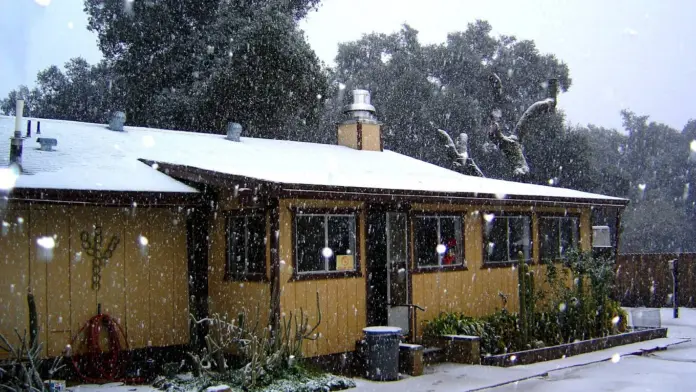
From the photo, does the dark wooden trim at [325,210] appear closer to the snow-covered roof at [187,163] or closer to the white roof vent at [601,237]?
the snow-covered roof at [187,163]

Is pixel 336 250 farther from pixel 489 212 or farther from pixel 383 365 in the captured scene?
pixel 489 212

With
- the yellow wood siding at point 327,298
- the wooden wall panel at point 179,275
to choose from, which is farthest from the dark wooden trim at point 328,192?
the wooden wall panel at point 179,275

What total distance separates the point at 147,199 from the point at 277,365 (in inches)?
122

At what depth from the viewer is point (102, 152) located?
13445 millimetres

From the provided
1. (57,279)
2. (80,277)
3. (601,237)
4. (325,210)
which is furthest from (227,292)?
(601,237)

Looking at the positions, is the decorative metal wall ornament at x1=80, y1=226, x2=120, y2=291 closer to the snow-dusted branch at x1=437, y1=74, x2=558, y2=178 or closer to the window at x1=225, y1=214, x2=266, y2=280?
the window at x1=225, y1=214, x2=266, y2=280

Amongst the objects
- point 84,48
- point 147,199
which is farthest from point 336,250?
point 84,48

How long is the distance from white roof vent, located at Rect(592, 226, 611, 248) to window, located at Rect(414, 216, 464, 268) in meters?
5.97

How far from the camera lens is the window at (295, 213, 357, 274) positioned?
12.2 m

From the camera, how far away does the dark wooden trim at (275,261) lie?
444 inches

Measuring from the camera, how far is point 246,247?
1230 centimetres

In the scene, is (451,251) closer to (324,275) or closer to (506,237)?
(506,237)

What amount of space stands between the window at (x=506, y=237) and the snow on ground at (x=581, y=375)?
2488mm

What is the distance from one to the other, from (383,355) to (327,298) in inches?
51.2
